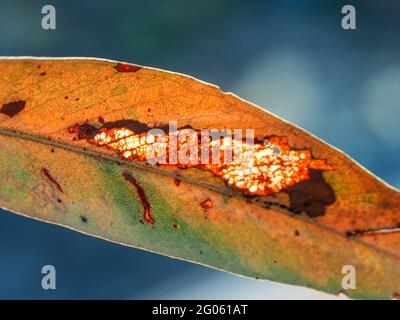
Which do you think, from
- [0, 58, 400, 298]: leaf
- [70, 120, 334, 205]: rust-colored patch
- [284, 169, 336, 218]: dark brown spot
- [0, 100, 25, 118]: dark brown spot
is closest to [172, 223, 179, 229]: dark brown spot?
[0, 58, 400, 298]: leaf

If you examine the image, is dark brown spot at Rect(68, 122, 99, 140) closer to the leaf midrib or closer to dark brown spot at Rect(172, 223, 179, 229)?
the leaf midrib

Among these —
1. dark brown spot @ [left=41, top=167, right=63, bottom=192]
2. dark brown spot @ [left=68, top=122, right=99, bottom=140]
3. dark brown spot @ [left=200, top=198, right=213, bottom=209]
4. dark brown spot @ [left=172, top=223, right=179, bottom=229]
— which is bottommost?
dark brown spot @ [left=172, top=223, right=179, bottom=229]

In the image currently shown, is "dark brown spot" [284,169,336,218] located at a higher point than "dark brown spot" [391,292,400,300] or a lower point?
higher

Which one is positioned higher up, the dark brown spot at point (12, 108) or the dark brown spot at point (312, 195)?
the dark brown spot at point (12, 108)

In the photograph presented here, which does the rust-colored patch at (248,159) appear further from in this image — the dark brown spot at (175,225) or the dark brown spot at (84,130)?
the dark brown spot at (175,225)

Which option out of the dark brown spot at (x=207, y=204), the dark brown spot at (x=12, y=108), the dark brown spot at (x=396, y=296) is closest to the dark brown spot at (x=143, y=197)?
the dark brown spot at (x=207, y=204)

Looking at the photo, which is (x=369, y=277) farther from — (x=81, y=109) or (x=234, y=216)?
(x=81, y=109)

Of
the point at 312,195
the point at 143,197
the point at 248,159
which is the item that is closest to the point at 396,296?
the point at 312,195

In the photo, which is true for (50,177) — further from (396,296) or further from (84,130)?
(396,296)
